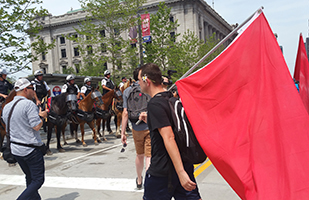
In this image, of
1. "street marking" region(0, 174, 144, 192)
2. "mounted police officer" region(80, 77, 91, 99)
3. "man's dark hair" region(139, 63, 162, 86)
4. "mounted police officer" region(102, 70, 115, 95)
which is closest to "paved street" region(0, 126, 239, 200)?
"street marking" region(0, 174, 144, 192)

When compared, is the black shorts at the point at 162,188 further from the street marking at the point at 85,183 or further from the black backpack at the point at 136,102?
the street marking at the point at 85,183

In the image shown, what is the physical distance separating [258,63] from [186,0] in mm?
60696

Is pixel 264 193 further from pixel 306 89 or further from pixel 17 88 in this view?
pixel 17 88

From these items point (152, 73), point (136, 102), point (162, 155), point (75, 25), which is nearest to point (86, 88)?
point (136, 102)

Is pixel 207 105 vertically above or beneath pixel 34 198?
above

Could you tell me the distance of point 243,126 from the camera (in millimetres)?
2891

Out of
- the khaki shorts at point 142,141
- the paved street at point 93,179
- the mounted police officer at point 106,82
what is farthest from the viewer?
the mounted police officer at point 106,82

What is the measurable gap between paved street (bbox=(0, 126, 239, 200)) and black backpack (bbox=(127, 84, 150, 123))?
1.50 meters

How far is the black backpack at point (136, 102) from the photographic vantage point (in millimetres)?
5445

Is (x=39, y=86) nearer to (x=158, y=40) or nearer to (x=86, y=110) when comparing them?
(x=86, y=110)

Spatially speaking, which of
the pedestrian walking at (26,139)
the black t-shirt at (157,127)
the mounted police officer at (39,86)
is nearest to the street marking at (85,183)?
the pedestrian walking at (26,139)

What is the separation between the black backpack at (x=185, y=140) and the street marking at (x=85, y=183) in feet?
10.0

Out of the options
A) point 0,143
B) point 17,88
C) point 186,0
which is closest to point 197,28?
point 186,0

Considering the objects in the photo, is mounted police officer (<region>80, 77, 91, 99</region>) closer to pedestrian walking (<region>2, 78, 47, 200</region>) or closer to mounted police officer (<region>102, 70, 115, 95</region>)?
mounted police officer (<region>102, 70, 115, 95</region>)
